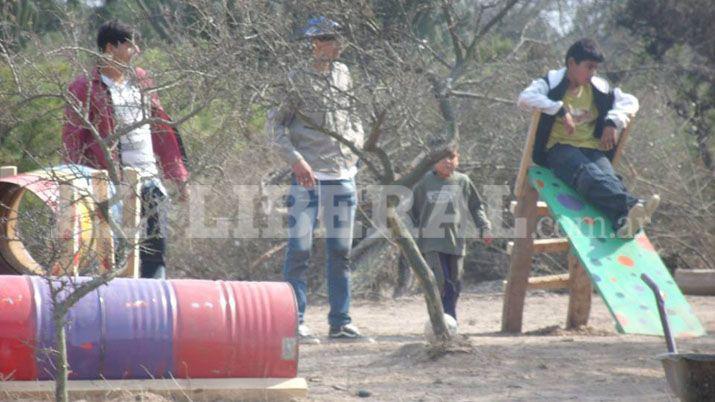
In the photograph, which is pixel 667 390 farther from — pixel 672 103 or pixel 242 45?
pixel 672 103

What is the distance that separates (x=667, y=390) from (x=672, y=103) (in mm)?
6836

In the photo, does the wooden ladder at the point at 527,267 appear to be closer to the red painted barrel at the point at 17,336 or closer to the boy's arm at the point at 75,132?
the boy's arm at the point at 75,132

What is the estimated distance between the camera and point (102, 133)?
21.4 feet

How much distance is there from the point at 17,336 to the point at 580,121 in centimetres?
397

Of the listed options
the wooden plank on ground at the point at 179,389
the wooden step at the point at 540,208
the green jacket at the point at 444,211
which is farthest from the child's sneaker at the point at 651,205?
the wooden plank on ground at the point at 179,389

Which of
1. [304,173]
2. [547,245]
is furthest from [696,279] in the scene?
[304,173]

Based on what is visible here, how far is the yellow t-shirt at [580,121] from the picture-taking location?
7551 mm

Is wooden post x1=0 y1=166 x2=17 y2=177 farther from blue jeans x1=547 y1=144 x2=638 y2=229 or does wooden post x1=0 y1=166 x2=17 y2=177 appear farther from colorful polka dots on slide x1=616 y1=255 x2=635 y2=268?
colorful polka dots on slide x1=616 y1=255 x2=635 y2=268

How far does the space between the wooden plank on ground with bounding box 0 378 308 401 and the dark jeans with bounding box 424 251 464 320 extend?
2625 millimetres

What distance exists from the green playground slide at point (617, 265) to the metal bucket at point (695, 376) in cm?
242

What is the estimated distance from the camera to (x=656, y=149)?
35.0ft

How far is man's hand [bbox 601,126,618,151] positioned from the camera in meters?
7.44

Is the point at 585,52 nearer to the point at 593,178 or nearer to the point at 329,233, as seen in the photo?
the point at 593,178

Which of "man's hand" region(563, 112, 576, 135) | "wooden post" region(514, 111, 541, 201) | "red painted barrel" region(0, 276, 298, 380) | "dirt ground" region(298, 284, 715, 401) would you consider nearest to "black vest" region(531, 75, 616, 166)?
"wooden post" region(514, 111, 541, 201)
